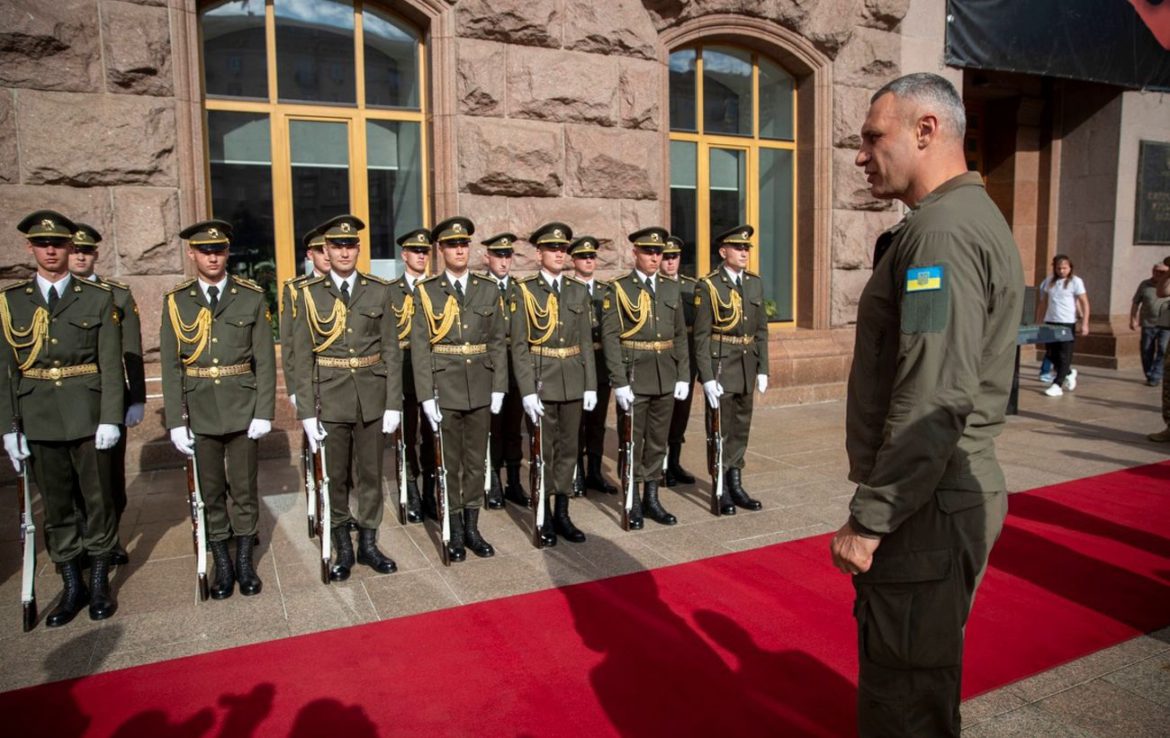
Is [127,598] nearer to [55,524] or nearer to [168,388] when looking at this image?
[55,524]

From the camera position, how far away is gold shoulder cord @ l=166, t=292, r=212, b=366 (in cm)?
466

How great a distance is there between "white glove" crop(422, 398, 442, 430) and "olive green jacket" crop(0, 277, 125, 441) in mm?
1620

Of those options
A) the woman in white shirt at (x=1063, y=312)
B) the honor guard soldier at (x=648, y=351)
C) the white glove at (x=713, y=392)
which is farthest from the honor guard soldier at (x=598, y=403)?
the woman in white shirt at (x=1063, y=312)

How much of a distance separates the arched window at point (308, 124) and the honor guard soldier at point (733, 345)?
3.66 metres

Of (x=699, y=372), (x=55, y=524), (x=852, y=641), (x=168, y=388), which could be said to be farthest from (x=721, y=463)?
(x=55, y=524)

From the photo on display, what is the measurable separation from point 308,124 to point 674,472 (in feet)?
15.8

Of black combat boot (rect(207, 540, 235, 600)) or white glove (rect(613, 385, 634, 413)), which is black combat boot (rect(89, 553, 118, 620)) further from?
white glove (rect(613, 385, 634, 413))

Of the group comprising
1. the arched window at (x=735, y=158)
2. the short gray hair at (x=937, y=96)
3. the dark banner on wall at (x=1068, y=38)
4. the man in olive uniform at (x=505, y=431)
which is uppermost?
the dark banner on wall at (x=1068, y=38)

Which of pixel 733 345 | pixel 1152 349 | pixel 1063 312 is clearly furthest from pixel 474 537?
pixel 1152 349

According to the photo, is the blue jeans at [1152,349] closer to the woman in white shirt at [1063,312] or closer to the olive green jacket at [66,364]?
the woman in white shirt at [1063,312]

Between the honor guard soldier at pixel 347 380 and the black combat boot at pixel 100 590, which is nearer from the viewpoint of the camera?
the black combat boot at pixel 100 590

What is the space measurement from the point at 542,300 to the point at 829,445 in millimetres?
3703

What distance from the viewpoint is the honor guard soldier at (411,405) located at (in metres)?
5.93

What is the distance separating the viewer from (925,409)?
188 cm
